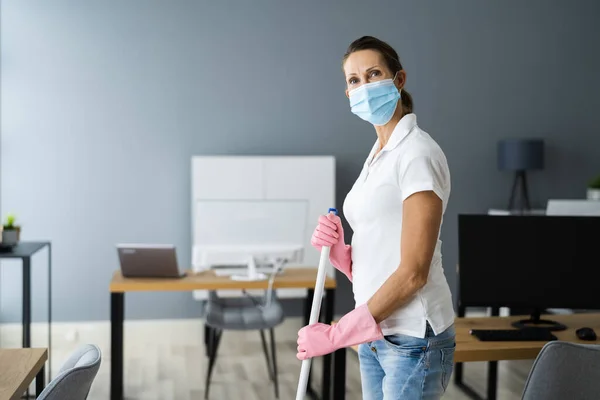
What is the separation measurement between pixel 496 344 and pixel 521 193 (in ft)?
11.2

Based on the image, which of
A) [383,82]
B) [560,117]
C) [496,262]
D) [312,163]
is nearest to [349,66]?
[383,82]

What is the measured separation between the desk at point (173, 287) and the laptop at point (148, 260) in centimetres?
3

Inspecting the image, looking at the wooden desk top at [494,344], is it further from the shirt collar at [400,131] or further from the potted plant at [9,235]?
the potted plant at [9,235]

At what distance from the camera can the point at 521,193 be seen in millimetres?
6023

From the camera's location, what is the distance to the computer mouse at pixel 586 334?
2.91 metres

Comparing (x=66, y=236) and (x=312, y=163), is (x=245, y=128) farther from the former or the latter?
(x=66, y=236)

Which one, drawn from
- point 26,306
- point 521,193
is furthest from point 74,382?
point 521,193

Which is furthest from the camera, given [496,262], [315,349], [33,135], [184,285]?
[33,135]

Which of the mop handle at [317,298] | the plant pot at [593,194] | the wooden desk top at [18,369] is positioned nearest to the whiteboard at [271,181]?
the plant pot at [593,194]

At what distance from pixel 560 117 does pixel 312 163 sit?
6.70ft

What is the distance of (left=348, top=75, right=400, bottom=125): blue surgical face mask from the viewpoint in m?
1.97

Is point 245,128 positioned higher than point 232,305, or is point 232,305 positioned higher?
point 245,128

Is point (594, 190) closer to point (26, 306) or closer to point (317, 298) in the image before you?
point (26, 306)

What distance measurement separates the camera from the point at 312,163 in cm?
543
